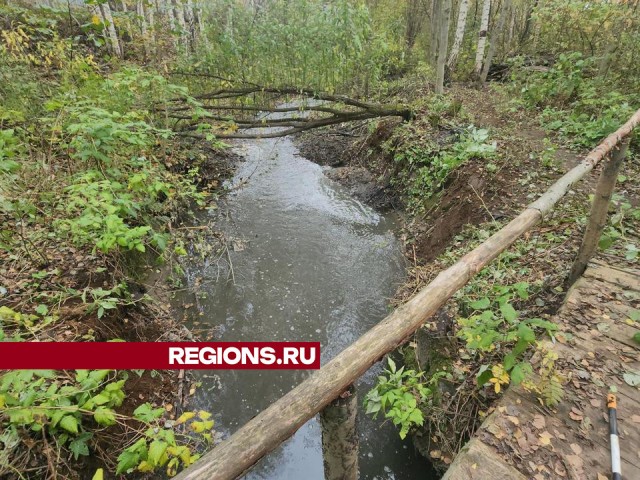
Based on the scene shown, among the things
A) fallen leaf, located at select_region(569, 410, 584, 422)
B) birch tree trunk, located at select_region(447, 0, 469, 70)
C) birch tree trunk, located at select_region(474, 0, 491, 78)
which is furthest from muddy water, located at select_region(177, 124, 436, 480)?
birch tree trunk, located at select_region(474, 0, 491, 78)

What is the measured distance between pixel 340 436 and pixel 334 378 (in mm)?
427

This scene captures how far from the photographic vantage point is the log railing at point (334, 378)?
45.6 inches

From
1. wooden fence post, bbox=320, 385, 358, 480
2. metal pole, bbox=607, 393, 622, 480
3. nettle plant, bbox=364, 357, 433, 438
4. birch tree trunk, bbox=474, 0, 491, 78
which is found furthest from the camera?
birch tree trunk, bbox=474, 0, 491, 78

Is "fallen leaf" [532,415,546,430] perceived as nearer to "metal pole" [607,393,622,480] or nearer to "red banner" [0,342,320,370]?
"metal pole" [607,393,622,480]

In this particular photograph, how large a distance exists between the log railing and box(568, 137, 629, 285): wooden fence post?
3.98 ft

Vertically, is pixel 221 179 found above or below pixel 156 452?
below

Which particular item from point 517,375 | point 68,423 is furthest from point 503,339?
point 68,423

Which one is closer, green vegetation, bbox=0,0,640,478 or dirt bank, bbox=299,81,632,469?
green vegetation, bbox=0,0,640,478

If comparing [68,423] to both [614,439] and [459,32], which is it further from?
[459,32]

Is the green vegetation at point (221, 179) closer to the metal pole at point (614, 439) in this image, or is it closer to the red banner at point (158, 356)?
the red banner at point (158, 356)

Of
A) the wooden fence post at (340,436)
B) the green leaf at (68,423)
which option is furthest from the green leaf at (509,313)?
the green leaf at (68,423)

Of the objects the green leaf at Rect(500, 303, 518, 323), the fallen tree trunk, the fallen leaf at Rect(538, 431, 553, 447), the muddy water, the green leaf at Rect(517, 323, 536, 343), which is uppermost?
the fallen tree trunk

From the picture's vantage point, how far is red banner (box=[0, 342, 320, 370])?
2703 mm

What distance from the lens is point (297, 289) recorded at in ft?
18.5
